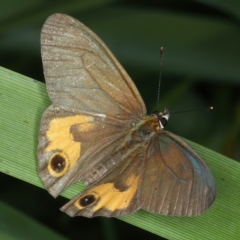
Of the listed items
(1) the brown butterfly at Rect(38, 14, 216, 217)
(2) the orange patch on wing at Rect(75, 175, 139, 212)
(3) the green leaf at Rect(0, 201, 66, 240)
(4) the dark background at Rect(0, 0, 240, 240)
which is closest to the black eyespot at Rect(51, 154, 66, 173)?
(1) the brown butterfly at Rect(38, 14, 216, 217)

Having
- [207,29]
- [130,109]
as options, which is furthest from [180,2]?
[130,109]

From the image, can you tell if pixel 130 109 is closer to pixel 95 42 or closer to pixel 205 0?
pixel 95 42

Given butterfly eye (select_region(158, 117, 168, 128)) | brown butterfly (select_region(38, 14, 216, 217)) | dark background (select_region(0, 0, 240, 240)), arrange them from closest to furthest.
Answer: brown butterfly (select_region(38, 14, 216, 217)) → butterfly eye (select_region(158, 117, 168, 128)) → dark background (select_region(0, 0, 240, 240))

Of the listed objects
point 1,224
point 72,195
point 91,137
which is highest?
point 91,137

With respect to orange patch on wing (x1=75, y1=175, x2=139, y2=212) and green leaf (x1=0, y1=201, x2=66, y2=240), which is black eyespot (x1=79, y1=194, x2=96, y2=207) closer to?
orange patch on wing (x1=75, y1=175, x2=139, y2=212)

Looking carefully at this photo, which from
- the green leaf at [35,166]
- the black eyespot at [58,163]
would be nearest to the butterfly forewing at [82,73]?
the green leaf at [35,166]

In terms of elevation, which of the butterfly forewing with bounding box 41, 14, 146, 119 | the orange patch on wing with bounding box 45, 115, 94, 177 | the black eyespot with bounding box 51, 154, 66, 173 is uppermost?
the butterfly forewing with bounding box 41, 14, 146, 119
